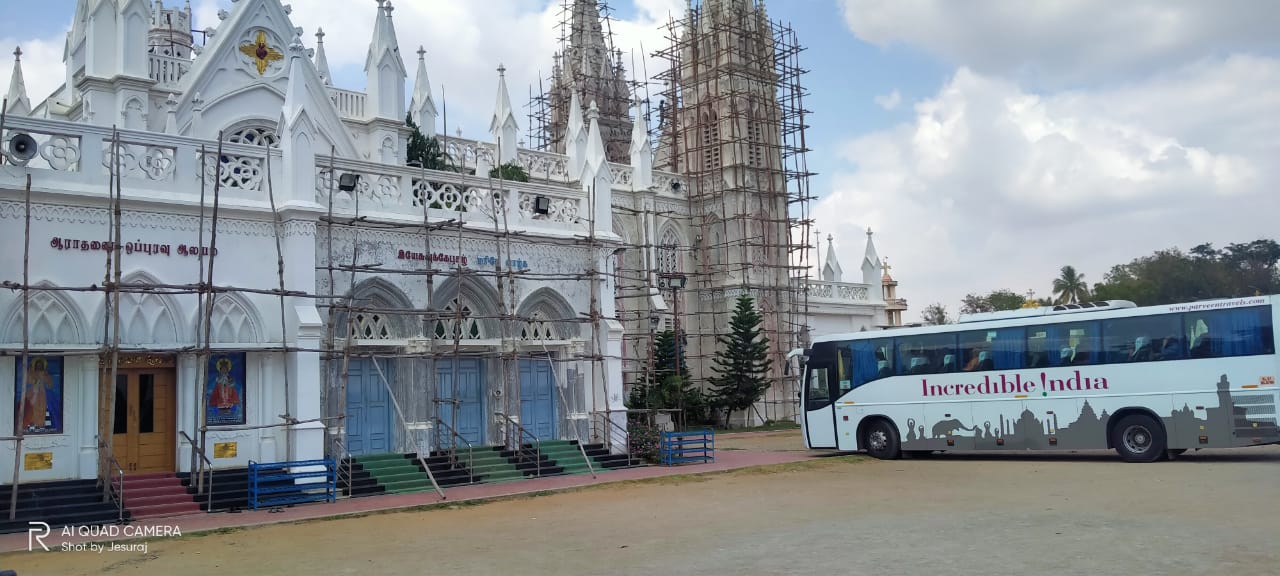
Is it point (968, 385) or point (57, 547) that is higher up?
point (968, 385)

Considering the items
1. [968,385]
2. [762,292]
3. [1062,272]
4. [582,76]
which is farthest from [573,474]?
[1062,272]

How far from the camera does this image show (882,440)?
69.4ft

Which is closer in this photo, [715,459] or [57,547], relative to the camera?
[57,547]

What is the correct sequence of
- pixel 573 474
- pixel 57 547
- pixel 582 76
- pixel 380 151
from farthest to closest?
pixel 582 76 → pixel 380 151 → pixel 573 474 → pixel 57 547

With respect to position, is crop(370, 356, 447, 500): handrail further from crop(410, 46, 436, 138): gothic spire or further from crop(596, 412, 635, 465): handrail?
crop(410, 46, 436, 138): gothic spire

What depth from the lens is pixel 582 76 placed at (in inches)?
1880

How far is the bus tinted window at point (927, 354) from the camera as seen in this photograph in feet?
65.5

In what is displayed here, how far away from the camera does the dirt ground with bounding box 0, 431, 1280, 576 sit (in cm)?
881

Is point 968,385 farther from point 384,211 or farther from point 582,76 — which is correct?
point 582,76

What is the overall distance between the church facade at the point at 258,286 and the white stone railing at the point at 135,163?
31 millimetres

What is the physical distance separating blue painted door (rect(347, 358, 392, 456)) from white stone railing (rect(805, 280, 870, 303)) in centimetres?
2335

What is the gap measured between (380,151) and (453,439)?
1161 centimetres

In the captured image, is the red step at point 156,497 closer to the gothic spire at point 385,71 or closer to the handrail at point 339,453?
the handrail at point 339,453

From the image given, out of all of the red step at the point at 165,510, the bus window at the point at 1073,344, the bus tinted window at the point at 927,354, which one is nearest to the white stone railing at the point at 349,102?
the red step at the point at 165,510
